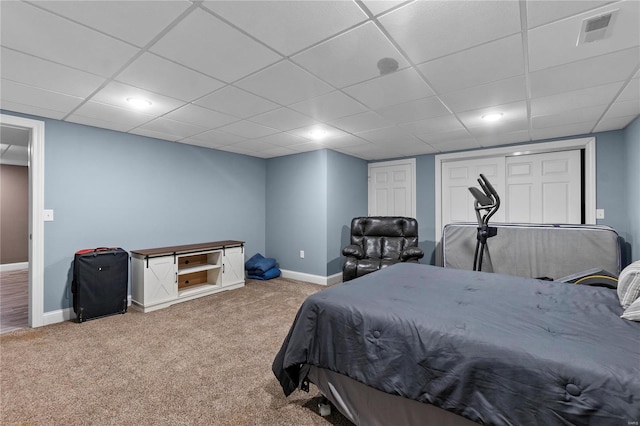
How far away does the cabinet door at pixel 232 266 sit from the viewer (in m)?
4.45

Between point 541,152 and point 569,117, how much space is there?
3.91ft

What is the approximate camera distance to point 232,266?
455cm

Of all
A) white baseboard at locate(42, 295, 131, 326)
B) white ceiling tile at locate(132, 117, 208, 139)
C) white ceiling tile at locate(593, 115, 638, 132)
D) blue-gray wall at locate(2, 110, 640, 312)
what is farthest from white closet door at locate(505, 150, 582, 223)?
white baseboard at locate(42, 295, 131, 326)

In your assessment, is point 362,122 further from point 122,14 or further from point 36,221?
point 36,221

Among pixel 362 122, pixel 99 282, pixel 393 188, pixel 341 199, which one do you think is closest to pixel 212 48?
pixel 362 122

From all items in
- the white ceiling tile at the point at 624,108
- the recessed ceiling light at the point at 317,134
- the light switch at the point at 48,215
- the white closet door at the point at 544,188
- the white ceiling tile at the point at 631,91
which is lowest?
the light switch at the point at 48,215

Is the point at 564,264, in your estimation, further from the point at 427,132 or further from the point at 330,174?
the point at 330,174

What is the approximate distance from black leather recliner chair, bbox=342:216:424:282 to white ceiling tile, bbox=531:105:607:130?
6.59ft

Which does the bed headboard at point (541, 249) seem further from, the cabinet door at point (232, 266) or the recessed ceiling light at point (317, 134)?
the cabinet door at point (232, 266)

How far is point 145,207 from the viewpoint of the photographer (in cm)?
405

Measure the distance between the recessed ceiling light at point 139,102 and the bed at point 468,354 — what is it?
242 cm

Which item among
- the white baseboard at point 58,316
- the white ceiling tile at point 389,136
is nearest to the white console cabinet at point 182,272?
the white baseboard at point 58,316

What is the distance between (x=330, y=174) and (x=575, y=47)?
3.41 metres

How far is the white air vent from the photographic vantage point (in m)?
1.57
